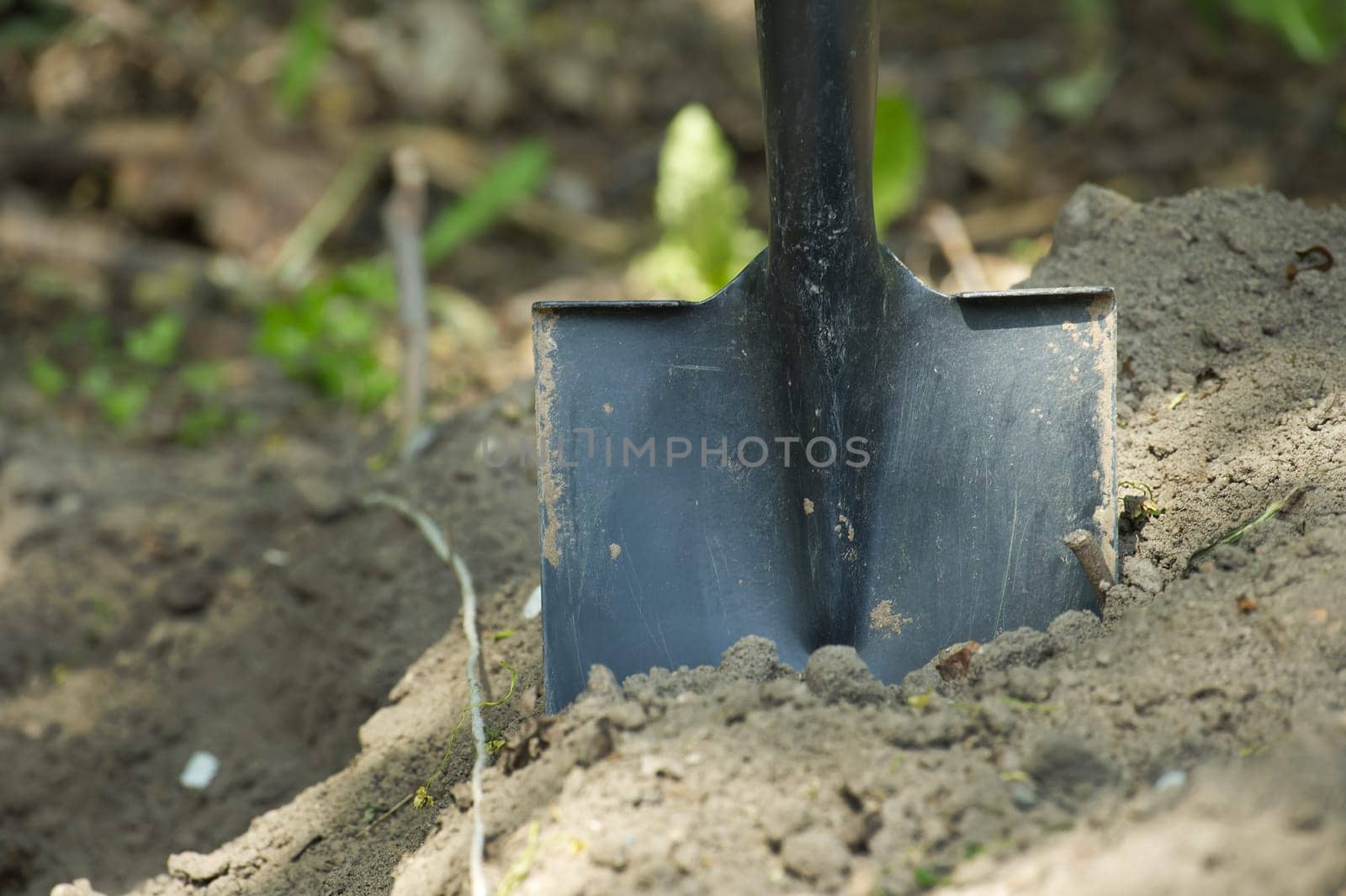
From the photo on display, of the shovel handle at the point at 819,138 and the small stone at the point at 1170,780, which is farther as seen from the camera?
the shovel handle at the point at 819,138

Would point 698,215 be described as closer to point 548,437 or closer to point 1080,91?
point 1080,91

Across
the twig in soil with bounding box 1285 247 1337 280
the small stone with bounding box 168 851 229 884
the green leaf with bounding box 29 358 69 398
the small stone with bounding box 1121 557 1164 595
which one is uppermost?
the twig in soil with bounding box 1285 247 1337 280

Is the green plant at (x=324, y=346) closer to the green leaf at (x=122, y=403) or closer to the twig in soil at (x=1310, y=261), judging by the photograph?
the green leaf at (x=122, y=403)

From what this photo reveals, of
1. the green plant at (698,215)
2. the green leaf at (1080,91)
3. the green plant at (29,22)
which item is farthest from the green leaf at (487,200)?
the green leaf at (1080,91)

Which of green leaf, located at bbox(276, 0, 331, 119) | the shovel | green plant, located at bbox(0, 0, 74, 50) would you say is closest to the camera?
the shovel

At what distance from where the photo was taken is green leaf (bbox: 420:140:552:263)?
3.79 meters

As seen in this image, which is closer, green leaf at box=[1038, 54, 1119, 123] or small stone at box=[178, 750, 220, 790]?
small stone at box=[178, 750, 220, 790]

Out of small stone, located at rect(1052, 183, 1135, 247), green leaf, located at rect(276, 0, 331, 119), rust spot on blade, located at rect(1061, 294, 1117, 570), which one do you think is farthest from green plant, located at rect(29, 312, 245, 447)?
rust spot on blade, located at rect(1061, 294, 1117, 570)

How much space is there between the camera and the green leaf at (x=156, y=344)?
3.52 m

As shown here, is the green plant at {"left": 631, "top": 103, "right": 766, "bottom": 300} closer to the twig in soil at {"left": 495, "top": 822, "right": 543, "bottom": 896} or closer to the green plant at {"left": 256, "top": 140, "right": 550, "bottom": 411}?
the green plant at {"left": 256, "top": 140, "right": 550, "bottom": 411}

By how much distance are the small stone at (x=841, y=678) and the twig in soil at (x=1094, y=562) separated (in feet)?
1.14

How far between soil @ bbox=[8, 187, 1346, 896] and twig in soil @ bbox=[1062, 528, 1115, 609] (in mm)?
26

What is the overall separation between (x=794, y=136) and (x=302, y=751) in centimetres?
133

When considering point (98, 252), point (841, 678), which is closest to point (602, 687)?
point (841, 678)
